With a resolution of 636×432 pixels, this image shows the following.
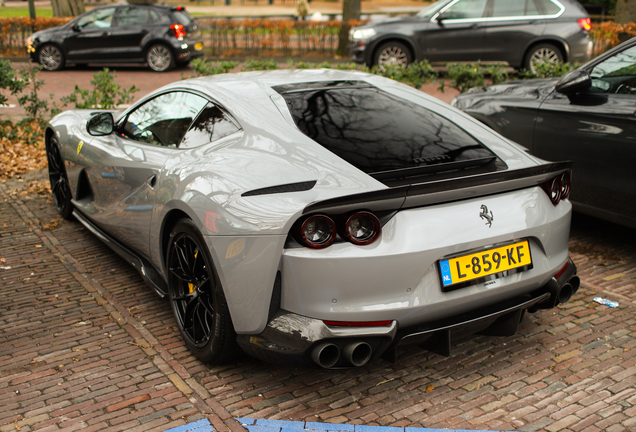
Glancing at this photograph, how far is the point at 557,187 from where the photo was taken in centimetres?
321

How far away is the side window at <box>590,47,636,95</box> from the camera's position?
4.62 m

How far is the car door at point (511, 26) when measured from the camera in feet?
45.2

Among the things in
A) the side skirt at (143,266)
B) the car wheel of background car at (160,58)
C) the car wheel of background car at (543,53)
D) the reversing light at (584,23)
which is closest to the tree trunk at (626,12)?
the reversing light at (584,23)

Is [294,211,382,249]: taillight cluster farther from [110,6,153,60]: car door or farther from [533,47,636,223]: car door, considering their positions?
[110,6,153,60]: car door

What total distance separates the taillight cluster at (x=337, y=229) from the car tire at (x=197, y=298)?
1.95ft

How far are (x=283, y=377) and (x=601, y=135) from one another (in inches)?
119

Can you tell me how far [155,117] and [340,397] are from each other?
223 centimetres

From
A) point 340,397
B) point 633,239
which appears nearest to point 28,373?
point 340,397

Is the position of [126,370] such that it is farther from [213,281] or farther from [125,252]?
[125,252]

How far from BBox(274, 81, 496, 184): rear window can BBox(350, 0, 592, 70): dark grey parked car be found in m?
10.6

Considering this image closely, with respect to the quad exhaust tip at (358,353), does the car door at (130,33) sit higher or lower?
higher

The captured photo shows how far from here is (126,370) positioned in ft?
10.8

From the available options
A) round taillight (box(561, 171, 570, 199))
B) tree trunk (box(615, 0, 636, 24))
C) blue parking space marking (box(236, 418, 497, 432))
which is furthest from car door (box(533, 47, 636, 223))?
tree trunk (box(615, 0, 636, 24))

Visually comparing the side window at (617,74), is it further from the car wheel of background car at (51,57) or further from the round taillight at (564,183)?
the car wheel of background car at (51,57)
